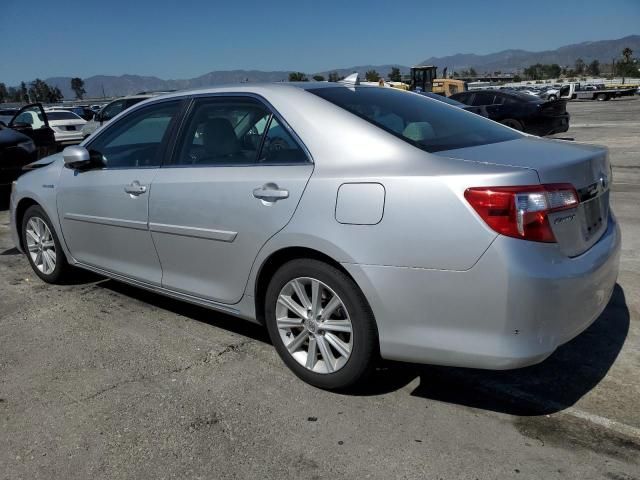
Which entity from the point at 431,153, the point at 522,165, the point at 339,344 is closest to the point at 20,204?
the point at 339,344

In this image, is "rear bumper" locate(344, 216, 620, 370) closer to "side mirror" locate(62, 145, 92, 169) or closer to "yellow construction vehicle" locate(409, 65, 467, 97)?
"side mirror" locate(62, 145, 92, 169)

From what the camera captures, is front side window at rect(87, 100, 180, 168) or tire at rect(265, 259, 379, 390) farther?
front side window at rect(87, 100, 180, 168)

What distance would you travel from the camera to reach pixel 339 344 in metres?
3.03

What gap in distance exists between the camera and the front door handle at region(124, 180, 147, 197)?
3.87 metres

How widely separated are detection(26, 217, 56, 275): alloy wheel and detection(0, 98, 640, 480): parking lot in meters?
0.98

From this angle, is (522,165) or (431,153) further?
(431,153)

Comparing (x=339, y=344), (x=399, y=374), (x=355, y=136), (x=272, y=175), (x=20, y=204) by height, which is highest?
(x=355, y=136)

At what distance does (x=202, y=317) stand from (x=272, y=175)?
1.60 m

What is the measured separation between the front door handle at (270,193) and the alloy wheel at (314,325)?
44cm

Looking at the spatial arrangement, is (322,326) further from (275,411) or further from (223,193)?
(223,193)

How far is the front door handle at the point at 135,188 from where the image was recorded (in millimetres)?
3865

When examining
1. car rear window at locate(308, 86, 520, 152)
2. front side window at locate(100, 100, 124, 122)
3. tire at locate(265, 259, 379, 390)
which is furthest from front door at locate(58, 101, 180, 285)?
front side window at locate(100, 100, 124, 122)

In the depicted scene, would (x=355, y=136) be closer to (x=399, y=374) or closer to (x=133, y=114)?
(x=399, y=374)

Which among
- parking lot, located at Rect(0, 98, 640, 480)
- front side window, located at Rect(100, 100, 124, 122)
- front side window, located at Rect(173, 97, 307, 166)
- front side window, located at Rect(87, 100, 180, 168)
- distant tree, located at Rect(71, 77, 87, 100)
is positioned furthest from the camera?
distant tree, located at Rect(71, 77, 87, 100)
